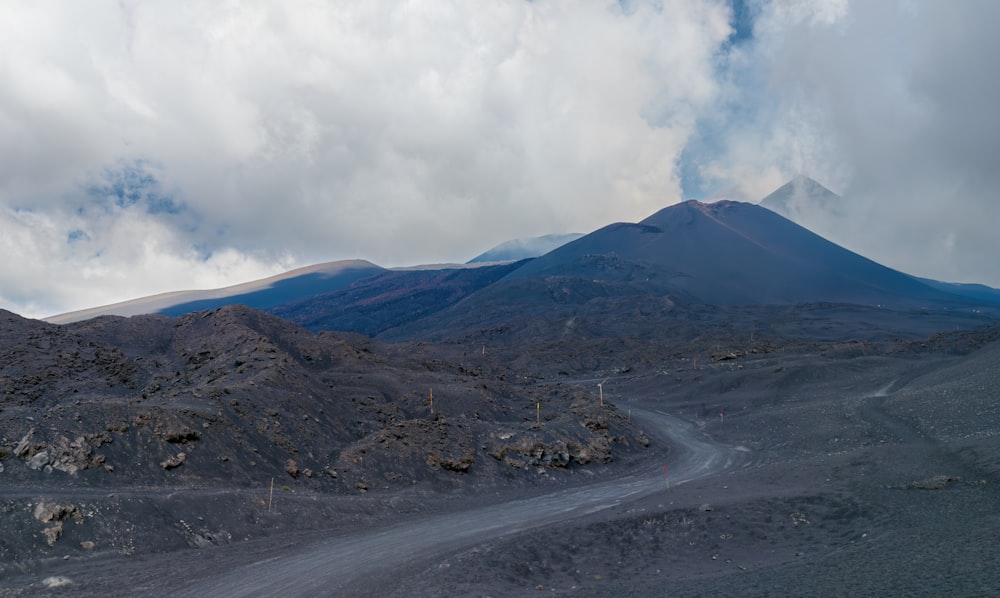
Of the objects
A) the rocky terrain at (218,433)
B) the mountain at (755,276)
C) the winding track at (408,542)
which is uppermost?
the mountain at (755,276)

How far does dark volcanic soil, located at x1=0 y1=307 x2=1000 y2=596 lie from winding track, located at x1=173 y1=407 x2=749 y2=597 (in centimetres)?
19

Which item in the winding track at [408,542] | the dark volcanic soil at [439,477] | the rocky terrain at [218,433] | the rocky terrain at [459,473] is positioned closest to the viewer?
the dark volcanic soil at [439,477]

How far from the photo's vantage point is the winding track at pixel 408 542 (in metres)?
15.6

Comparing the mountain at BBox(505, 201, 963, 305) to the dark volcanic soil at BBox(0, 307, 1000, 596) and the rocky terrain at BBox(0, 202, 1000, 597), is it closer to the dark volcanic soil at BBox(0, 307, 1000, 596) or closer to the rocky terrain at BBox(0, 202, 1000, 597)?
the rocky terrain at BBox(0, 202, 1000, 597)

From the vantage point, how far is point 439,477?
28297mm

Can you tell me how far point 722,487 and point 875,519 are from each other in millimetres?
6362

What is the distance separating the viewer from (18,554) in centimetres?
1594

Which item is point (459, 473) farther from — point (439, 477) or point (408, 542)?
point (408, 542)

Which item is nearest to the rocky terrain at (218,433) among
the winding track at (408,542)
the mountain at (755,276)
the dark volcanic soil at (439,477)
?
the dark volcanic soil at (439,477)

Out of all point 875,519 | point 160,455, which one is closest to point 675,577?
point 875,519

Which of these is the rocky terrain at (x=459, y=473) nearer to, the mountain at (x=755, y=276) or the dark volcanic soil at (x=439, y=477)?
the dark volcanic soil at (x=439, y=477)

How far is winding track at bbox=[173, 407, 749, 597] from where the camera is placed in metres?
15.6

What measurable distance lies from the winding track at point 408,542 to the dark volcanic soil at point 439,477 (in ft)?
0.64

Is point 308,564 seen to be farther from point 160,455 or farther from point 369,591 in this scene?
point 160,455
